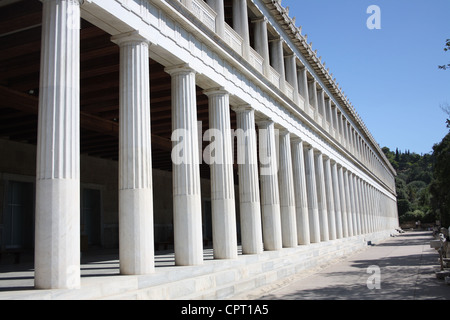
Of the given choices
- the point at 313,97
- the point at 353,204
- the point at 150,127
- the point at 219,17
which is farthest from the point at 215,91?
the point at 353,204

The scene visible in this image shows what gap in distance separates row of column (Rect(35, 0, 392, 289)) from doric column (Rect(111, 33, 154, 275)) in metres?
0.02

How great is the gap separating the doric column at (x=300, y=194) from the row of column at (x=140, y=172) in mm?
54

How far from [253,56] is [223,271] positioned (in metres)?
9.66

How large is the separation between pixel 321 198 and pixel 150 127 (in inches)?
582

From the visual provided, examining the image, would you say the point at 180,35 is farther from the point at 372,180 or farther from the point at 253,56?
the point at 372,180

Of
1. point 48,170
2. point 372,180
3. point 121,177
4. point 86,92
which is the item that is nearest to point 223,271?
point 121,177

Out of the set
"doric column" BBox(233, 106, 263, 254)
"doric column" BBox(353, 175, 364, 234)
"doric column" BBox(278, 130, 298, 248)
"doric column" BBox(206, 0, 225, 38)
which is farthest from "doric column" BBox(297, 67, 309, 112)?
"doric column" BBox(353, 175, 364, 234)

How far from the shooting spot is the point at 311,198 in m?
25.0

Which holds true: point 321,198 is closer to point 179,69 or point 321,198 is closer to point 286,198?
point 286,198

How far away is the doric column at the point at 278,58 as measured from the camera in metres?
21.3

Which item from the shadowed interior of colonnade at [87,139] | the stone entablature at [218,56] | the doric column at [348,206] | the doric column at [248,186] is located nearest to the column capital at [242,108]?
the doric column at [248,186]

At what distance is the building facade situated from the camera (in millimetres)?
7992

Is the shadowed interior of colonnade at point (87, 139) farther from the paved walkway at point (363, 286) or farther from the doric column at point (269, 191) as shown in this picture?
the paved walkway at point (363, 286)

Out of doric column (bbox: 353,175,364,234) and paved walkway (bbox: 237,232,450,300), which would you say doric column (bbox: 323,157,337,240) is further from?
doric column (bbox: 353,175,364,234)
